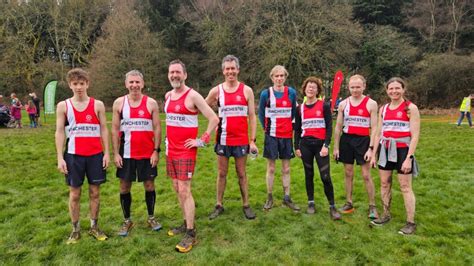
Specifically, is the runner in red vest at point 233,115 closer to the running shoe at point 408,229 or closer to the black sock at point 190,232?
the black sock at point 190,232

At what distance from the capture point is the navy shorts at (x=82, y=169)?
12.6 ft

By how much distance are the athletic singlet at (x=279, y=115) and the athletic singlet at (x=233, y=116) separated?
508 millimetres

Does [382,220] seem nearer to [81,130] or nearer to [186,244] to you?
[186,244]

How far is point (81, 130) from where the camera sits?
151 inches

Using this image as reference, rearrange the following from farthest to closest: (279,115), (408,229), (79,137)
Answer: (279,115)
(408,229)
(79,137)

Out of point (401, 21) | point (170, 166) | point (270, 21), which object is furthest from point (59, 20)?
point (170, 166)

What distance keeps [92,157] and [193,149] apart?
1210mm

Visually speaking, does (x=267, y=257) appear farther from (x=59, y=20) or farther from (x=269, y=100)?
(x=59, y=20)

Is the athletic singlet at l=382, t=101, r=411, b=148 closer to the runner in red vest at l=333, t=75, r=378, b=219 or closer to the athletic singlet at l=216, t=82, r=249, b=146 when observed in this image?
the runner in red vest at l=333, t=75, r=378, b=219

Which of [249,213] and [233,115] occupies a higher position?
[233,115]

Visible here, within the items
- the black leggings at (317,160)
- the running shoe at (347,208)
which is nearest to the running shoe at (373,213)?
the running shoe at (347,208)

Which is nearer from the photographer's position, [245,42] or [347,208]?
[347,208]

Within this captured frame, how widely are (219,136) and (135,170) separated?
121 centimetres

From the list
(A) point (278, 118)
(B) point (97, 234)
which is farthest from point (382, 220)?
→ (B) point (97, 234)
